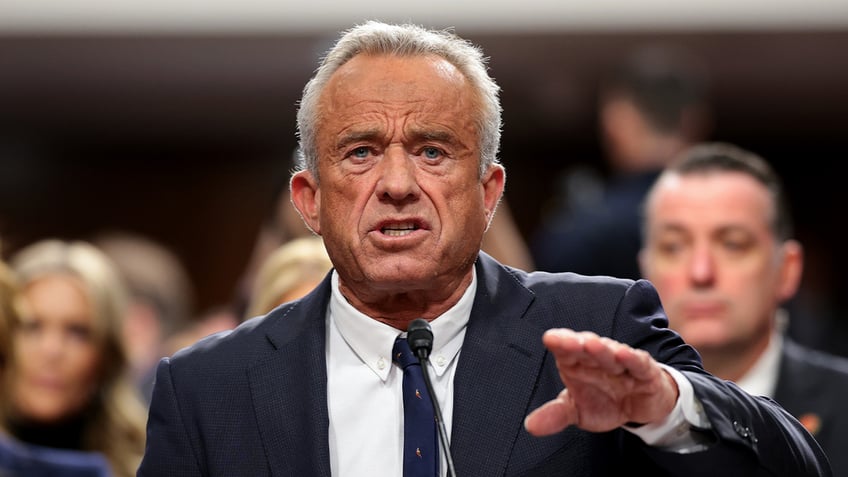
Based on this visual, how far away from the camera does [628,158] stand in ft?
17.1

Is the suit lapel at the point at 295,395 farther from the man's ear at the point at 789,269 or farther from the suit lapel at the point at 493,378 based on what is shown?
the man's ear at the point at 789,269

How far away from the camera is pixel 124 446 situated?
13.7 feet

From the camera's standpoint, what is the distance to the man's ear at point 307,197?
2525 millimetres

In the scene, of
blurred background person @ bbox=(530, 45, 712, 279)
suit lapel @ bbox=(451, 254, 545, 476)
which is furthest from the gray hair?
blurred background person @ bbox=(530, 45, 712, 279)

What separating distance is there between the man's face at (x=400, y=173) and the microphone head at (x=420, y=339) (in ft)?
0.41

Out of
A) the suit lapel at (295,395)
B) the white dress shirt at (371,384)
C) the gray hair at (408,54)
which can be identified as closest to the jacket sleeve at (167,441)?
the suit lapel at (295,395)

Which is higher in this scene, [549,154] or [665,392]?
[665,392]

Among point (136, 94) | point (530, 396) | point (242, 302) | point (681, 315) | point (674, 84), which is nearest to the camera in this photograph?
point (530, 396)

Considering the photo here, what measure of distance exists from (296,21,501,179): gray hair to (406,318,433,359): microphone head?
0.35 m

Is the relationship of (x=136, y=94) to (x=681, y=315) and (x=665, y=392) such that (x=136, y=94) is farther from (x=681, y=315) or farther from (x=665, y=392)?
(x=665, y=392)

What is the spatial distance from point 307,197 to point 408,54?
1.15 feet

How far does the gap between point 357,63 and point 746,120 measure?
7.20 m

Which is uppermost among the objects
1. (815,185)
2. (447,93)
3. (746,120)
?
(447,93)

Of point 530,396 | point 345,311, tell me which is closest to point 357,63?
point 345,311
